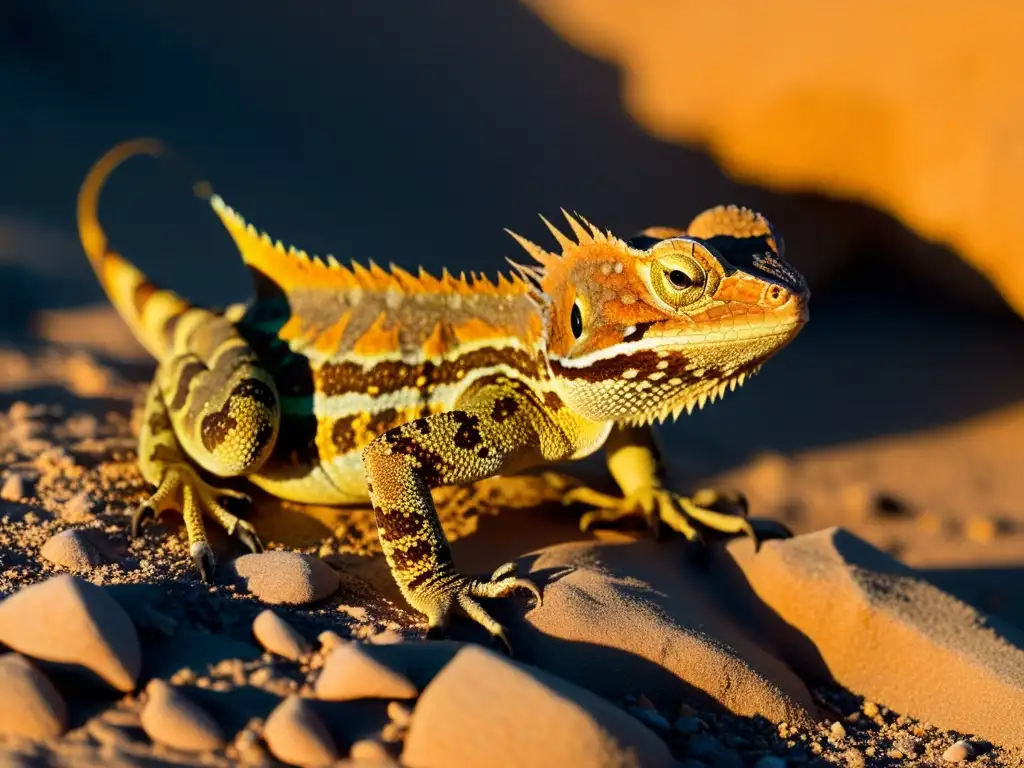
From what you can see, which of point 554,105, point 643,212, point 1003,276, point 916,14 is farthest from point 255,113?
point 1003,276

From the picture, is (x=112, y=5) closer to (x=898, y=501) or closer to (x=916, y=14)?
(x=916, y=14)

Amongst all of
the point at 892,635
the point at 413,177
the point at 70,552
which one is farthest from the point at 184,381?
the point at 413,177

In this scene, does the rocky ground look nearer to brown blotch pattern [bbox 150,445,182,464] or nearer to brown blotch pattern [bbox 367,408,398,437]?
brown blotch pattern [bbox 150,445,182,464]

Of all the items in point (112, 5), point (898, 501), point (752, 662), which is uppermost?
point (112, 5)

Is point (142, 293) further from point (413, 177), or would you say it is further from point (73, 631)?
point (413, 177)

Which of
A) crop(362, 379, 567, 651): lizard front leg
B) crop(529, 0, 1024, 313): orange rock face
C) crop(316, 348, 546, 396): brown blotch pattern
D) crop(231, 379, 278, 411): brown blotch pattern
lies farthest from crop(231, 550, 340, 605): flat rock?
crop(529, 0, 1024, 313): orange rock face

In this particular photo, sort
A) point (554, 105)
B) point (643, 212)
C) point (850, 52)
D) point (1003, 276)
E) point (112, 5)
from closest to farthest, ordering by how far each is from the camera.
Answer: point (1003, 276), point (850, 52), point (643, 212), point (554, 105), point (112, 5)

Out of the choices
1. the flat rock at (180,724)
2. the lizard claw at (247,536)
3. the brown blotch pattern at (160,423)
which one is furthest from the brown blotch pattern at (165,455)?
the flat rock at (180,724)

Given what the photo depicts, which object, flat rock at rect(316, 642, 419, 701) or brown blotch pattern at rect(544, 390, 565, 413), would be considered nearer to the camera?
flat rock at rect(316, 642, 419, 701)
